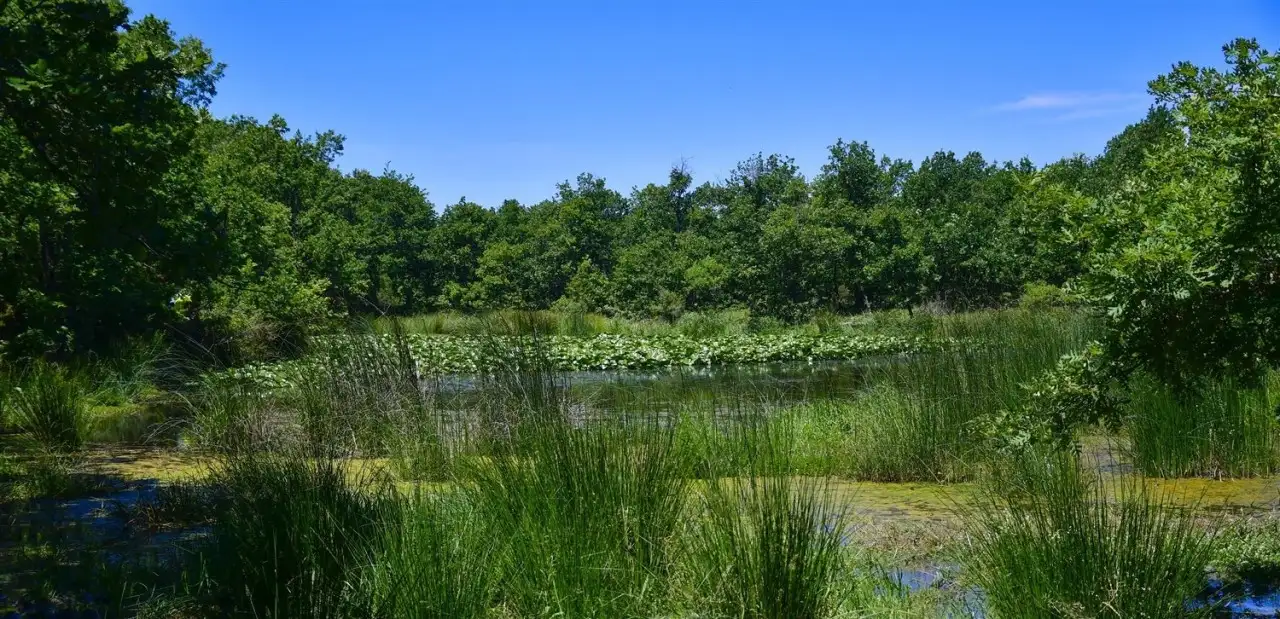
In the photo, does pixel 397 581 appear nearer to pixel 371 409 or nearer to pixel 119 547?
pixel 119 547

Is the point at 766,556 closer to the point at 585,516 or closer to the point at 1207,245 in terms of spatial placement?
the point at 585,516

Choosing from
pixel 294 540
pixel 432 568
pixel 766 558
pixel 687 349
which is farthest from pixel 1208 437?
pixel 687 349

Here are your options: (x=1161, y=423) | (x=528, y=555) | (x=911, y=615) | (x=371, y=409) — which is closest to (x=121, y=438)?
(x=371, y=409)

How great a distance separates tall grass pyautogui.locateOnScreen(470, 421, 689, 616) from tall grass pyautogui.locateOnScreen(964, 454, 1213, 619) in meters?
1.22

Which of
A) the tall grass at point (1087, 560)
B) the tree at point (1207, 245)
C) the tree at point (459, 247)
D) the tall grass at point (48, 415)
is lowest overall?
the tall grass at point (1087, 560)

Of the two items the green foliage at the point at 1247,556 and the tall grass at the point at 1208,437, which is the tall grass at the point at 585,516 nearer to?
the green foliage at the point at 1247,556

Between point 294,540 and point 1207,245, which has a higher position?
point 1207,245

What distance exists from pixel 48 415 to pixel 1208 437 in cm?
853

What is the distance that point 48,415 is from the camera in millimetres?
7387

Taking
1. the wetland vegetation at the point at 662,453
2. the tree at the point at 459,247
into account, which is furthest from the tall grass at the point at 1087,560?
the tree at the point at 459,247

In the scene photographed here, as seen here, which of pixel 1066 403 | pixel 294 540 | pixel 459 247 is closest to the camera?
pixel 294 540

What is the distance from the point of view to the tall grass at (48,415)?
7.28m

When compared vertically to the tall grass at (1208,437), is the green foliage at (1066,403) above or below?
above

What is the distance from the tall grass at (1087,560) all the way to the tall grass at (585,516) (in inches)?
47.8
